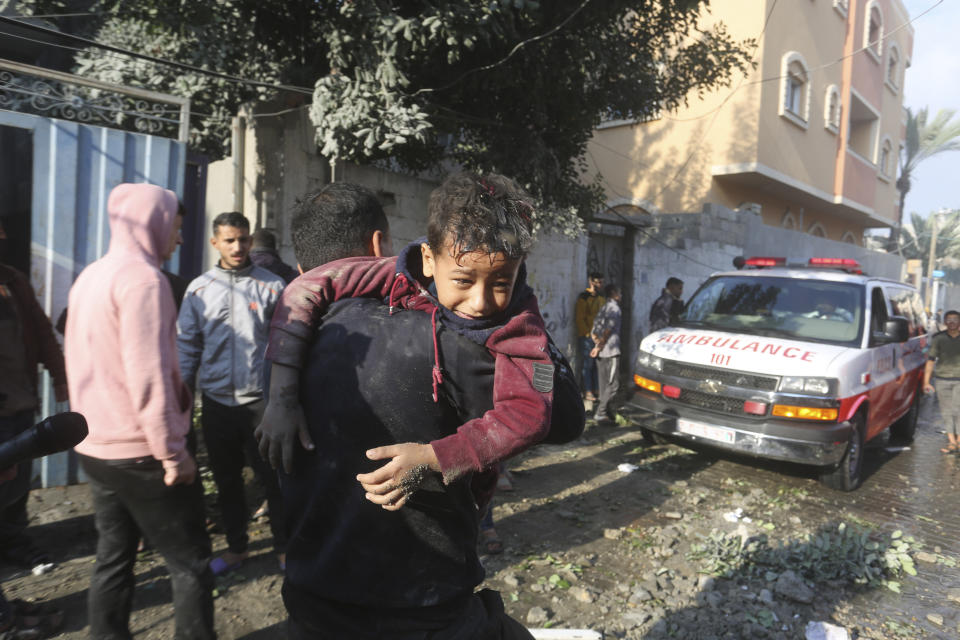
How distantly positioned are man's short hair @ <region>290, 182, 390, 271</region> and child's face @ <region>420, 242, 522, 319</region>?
1.98 ft

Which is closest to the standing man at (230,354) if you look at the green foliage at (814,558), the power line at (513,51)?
the power line at (513,51)

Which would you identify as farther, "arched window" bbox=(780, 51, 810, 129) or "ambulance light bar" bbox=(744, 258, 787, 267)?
"arched window" bbox=(780, 51, 810, 129)

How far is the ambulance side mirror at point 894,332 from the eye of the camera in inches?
214

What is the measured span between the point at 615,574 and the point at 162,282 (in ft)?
9.92

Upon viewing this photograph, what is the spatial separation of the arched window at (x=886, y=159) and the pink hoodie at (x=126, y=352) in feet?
80.5

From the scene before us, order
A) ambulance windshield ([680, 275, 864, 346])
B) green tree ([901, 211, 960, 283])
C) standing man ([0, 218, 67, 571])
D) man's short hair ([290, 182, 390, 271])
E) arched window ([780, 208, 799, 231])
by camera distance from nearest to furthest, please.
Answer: man's short hair ([290, 182, 390, 271]), standing man ([0, 218, 67, 571]), ambulance windshield ([680, 275, 864, 346]), arched window ([780, 208, 799, 231]), green tree ([901, 211, 960, 283])

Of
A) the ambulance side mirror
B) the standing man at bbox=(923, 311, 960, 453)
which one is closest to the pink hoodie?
the ambulance side mirror

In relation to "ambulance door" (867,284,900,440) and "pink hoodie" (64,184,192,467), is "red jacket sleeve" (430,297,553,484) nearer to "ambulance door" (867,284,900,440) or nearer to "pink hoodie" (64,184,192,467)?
"pink hoodie" (64,184,192,467)

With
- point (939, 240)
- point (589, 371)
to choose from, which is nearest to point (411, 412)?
point (589, 371)

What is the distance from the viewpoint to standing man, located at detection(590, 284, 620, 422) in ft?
23.9

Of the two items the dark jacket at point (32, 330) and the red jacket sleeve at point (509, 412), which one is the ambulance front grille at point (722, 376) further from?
the dark jacket at point (32, 330)

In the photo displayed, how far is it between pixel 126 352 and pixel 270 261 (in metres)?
2.05

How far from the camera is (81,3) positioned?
21.8 ft

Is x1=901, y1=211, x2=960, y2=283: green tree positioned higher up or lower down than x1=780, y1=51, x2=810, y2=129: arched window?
lower down
